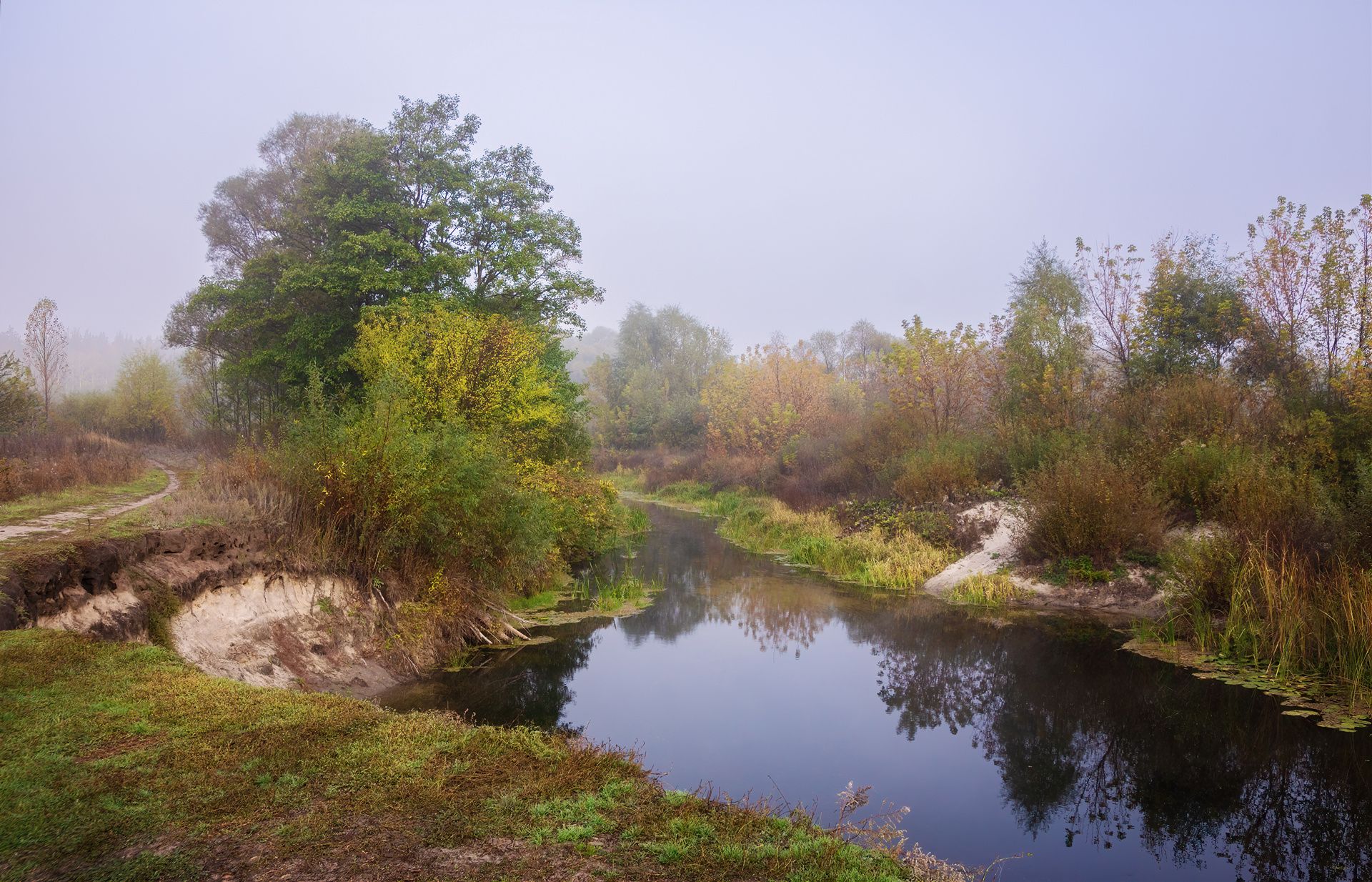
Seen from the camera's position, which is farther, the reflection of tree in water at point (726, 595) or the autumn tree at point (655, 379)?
the autumn tree at point (655, 379)

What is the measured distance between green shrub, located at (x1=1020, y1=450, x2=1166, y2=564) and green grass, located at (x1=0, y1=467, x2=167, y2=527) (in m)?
18.1

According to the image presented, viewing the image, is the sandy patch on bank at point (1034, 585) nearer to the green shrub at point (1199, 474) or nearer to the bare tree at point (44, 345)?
the green shrub at point (1199, 474)

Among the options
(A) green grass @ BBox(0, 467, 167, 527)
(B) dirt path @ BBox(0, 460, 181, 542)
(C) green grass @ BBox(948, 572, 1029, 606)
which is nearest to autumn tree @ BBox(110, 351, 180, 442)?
(A) green grass @ BBox(0, 467, 167, 527)

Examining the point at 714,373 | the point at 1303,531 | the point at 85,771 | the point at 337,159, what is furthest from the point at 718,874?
the point at 714,373

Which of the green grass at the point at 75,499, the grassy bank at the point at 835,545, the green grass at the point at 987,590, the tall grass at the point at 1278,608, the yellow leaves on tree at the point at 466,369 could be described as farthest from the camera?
the grassy bank at the point at 835,545

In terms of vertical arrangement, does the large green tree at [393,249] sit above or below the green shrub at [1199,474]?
above

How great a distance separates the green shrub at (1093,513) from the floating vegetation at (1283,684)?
3555mm

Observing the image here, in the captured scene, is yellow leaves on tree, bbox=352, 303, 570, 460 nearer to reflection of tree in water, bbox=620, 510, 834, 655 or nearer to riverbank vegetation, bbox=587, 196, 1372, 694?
reflection of tree in water, bbox=620, 510, 834, 655

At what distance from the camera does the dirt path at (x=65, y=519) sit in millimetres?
9664

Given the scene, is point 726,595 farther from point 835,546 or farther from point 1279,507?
point 1279,507

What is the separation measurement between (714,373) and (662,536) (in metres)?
28.5

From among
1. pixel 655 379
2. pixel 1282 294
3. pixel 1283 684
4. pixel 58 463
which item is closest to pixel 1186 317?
pixel 1282 294

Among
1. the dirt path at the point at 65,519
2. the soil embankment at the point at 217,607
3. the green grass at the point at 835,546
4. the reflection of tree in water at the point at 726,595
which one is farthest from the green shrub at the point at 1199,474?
the dirt path at the point at 65,519

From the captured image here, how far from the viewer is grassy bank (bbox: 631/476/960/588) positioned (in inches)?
754
